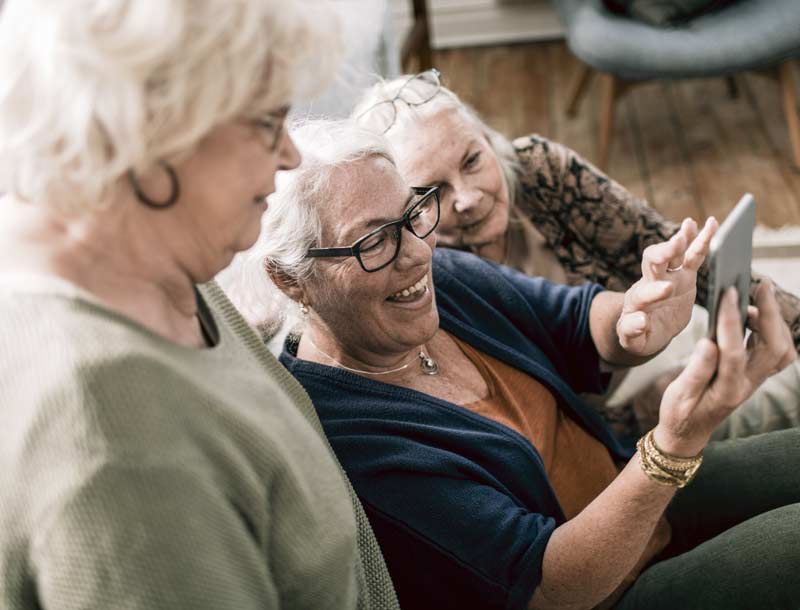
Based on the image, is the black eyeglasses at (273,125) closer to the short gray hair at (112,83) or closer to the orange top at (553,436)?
the short gray hair at (112,83)

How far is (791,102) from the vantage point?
300 cm

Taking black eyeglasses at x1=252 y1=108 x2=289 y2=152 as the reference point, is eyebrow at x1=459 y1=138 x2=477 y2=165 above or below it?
below

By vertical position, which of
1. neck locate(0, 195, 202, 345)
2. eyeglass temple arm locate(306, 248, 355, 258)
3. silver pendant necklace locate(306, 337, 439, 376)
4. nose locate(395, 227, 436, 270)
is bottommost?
silver pendant necklace locate(306, 337, 439, 376)

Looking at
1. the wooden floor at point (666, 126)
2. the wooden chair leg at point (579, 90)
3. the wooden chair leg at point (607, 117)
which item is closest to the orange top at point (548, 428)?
the wooden floor at point (666, 126)

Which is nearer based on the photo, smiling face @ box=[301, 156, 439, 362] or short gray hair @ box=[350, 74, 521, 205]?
smiling face @ box=[301, 156, 439, 362]

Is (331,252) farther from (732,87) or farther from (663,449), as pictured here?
(732,87)

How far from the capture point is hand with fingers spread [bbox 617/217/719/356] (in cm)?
115

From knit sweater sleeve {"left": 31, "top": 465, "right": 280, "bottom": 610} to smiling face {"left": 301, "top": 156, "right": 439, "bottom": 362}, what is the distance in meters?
0.53

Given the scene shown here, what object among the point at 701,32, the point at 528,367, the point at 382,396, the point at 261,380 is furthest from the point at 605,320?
the point at 701,32

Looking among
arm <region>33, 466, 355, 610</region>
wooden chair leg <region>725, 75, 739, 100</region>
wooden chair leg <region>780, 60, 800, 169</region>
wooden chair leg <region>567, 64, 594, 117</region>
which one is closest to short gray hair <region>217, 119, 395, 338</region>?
arm <region>33, 466, 355, 610</region>

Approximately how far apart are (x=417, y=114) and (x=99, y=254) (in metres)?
0.98

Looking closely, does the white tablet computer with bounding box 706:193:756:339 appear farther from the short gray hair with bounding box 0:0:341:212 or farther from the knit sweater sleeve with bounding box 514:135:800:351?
the knit sweater sleeve with bounding box 514:135:800:351

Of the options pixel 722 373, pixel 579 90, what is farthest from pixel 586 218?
pixel 579 90

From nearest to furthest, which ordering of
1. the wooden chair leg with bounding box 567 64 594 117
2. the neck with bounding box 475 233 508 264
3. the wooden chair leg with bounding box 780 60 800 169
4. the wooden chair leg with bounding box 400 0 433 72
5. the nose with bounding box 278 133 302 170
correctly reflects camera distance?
the nose with bounding box 278 133 302 170, the neck with bounding box 475 233 508 264, the wooden chair leg with bounding box 780 60 800 169, the wooden chair leg with bounding box 400 0 433 72, the wooden chair leg with bounding box 567 64 594 117
